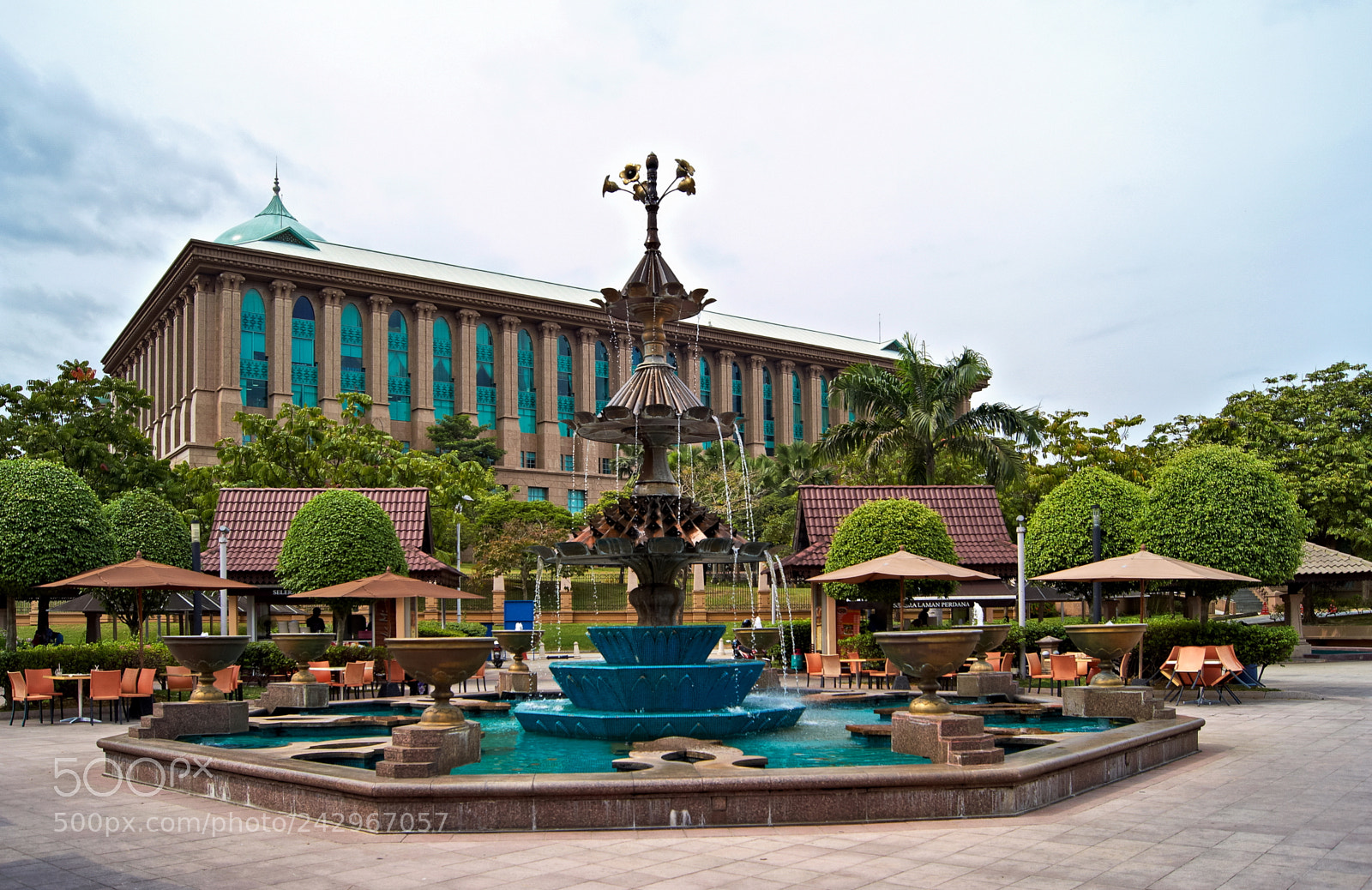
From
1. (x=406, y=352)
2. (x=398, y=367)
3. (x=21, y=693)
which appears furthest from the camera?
(x=406, y=352)

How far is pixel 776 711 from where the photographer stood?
1253 cm

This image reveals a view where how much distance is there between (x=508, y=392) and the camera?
273 ft

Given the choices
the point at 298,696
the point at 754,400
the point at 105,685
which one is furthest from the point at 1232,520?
the point at 754,400

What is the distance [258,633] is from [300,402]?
135ft

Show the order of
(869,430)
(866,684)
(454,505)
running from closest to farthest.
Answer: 1. (866,684)
2. (869,430)
3. (454,505)

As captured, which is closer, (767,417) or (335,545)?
(335,545)

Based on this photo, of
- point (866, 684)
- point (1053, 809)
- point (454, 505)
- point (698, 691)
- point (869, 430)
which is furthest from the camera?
point (454, 505)

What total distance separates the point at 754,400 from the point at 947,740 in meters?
86.3

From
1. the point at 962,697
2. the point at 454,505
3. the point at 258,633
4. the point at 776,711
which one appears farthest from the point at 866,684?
the point at 454,505

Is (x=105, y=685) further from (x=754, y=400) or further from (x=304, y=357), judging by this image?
(x=754, y=400)

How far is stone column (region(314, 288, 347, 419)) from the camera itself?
75.0 meters

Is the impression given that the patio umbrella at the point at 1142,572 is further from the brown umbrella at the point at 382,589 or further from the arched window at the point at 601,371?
the arched window at the point at 601,371

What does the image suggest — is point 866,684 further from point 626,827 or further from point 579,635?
point 579,635

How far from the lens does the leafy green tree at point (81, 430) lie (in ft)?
134
